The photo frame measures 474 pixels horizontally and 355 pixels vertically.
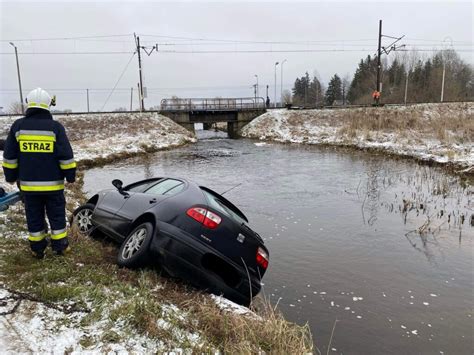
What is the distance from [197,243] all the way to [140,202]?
1394 millimetres

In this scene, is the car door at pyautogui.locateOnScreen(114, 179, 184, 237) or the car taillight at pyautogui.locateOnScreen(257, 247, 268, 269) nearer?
the car taillight at pyautogui.locateOnScreen(257, 247, 268, 269)

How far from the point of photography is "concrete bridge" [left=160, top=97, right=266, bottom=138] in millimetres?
38562

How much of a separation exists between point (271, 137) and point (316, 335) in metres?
30.3

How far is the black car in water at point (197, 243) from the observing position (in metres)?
4.22

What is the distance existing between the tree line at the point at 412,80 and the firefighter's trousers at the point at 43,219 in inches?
2746

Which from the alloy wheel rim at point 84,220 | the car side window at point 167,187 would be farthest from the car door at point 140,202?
the alloy wheel rim at point 84,220

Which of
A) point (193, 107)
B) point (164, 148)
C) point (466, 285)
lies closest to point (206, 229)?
point (466, 285)

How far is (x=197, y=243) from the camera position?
420 cm

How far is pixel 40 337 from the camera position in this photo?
2.96 metres

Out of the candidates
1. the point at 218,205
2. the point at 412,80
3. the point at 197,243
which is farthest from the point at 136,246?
the point at 412,80

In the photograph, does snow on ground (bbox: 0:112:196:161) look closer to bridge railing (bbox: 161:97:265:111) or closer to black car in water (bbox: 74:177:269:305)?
bridge railing (bbox: 161:97:265:111)

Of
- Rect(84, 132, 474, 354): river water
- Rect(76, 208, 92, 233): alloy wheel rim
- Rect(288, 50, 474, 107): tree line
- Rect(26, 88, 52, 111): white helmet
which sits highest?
Rect(288, 50, 474, 107): tree line

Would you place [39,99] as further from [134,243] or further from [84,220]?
[84,220]

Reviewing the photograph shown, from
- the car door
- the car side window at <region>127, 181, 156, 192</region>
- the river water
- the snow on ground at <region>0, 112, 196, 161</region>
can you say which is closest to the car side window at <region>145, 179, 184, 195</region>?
the car door
